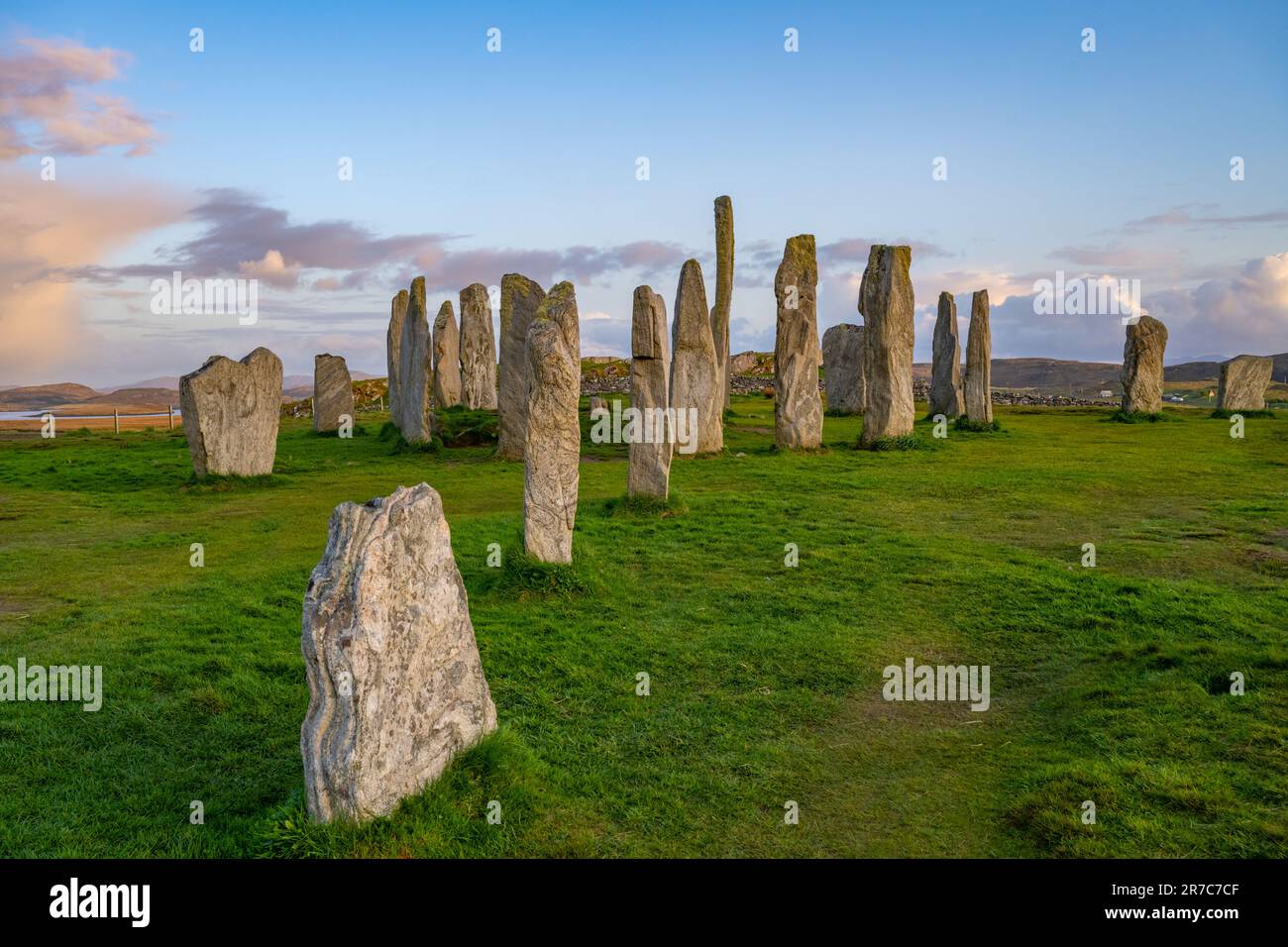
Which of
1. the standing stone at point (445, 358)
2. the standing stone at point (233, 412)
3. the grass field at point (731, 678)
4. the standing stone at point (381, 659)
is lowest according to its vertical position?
the grass field at point (731, 678)

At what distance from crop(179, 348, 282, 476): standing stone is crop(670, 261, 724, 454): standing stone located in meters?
8.46

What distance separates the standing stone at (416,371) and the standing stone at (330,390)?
5.40 meters

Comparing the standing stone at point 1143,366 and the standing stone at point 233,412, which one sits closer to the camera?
the standing stone at point 233,412

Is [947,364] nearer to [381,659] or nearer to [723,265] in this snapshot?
[723,265]

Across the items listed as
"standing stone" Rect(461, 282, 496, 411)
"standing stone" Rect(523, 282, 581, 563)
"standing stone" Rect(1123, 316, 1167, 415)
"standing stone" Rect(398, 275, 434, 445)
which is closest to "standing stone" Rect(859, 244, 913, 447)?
"standing stone" Rect(1123, 316, 1167, 415)

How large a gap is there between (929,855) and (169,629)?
7.57m

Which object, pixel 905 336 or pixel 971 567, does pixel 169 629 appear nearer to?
pixel 971 567

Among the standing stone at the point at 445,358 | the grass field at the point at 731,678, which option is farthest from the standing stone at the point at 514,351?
the standing stone at the point at 445,358

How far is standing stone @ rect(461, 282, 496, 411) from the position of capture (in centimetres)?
3241

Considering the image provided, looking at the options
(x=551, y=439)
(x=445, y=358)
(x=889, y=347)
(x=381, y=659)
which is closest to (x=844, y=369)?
(x=889, y=347)

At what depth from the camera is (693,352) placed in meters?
20.5

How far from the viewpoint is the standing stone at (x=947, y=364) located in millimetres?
29547

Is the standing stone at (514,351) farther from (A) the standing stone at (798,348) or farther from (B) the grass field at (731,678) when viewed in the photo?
(A) the standing stone at (798,348)
